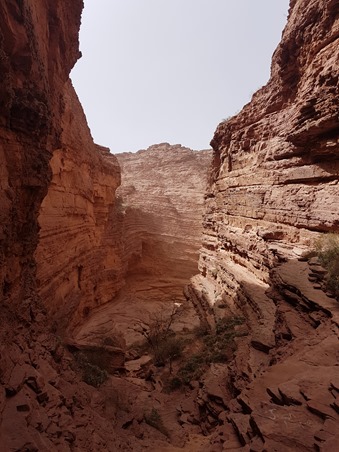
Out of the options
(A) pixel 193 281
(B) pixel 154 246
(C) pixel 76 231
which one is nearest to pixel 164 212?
(B) pixel 154 246

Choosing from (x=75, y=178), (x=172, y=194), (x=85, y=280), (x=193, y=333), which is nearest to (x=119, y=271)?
(x=85, y=280)

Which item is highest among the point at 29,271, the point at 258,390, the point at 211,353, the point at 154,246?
the point at 29,271

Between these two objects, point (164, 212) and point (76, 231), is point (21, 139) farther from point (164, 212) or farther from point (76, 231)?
point (164, 212)

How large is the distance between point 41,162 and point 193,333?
898 cm

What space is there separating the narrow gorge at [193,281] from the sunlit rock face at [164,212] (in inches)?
338

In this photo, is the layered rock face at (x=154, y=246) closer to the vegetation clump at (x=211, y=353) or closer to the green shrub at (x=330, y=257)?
the vegetation clump at (x=211, y=353)

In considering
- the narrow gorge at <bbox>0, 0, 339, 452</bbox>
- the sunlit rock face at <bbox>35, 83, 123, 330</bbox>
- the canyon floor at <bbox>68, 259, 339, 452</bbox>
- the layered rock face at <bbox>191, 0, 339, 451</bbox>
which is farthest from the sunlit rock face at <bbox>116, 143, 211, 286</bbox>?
the canyon floor at <bbox>68, 259, 339, 452</bbox>

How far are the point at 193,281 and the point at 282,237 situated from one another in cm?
977

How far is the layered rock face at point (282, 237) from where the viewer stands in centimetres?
360

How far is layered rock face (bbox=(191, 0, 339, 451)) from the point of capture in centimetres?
360

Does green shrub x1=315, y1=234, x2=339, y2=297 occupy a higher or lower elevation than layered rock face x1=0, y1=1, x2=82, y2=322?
lower

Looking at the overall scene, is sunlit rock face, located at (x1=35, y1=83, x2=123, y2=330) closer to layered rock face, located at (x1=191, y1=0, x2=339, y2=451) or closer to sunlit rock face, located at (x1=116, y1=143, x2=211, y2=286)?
sunlit rock face, located at (x1=116, y1=143, x2=211, y2=286)

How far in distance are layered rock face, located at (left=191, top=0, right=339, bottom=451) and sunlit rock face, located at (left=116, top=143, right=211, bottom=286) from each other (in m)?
10.0

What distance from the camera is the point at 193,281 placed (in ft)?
64.7
